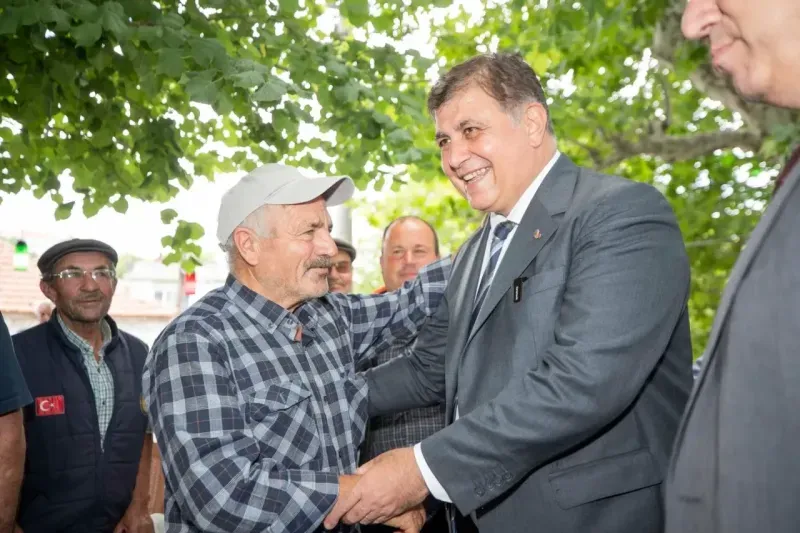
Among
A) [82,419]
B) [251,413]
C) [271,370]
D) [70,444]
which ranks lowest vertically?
[70,444]

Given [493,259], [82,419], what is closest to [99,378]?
[82,419]

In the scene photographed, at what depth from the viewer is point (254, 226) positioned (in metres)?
2.64

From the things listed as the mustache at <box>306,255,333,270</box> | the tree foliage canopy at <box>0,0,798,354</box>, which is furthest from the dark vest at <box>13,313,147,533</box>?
the mustache at <box>306,255,333,270</box>

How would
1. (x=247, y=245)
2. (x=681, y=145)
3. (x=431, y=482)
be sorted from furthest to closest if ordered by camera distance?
(x=681, y=145) < (x=247, y=245) < (x=431, y=482)

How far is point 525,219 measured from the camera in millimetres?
2309

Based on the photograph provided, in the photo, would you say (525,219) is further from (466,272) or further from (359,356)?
(359,356)

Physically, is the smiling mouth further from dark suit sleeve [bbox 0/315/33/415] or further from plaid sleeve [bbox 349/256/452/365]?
dark suit sleeve [bbox 0/315/33/415]

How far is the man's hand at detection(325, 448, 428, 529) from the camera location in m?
2.21

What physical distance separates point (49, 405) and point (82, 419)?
19cm

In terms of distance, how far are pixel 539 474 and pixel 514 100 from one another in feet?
3.99

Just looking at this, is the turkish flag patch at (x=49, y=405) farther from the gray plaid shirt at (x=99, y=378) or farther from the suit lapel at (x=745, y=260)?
the suit lapel at (x=745, y=260)

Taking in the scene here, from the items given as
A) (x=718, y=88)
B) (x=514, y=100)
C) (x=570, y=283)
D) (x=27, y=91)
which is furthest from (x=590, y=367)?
(x=718, y=88)

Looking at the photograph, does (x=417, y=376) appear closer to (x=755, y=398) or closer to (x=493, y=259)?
(x=493, y=259)

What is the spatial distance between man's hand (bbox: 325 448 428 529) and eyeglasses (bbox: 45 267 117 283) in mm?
3116
